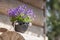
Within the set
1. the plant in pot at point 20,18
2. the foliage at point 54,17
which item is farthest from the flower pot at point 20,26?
the foliage at point 54,17

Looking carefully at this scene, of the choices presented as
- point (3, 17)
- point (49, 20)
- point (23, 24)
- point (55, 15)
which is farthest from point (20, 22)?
point (55, 15)

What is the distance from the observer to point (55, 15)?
4379mm

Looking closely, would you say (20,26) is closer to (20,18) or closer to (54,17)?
(20,18)

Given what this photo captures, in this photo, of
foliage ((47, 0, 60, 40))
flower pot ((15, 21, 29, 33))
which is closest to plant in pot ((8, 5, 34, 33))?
flower pot ((15, 21, 29, 33))

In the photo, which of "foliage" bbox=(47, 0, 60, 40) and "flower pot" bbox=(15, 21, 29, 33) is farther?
"foliage" bbox=(47, 0, 60, 40)

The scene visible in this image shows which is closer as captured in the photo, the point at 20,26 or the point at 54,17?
the point at 20,26

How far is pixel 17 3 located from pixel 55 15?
2435 millimetres

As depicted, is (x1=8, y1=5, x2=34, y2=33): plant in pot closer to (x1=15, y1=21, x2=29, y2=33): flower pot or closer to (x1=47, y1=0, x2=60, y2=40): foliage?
(x1=15, y1=21, x2=29, y2=33): flower pot

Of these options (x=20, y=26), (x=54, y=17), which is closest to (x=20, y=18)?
(x=20, y=26)

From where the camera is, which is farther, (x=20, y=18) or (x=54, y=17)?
(x=54, y=17)

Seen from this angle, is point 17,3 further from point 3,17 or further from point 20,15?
point 20,15

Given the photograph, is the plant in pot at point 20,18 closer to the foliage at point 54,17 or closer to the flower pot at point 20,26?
the flower pot at point 20,26

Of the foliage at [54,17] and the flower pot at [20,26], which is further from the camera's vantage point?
the foliage at [54,17]

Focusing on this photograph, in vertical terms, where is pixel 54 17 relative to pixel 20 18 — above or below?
below
